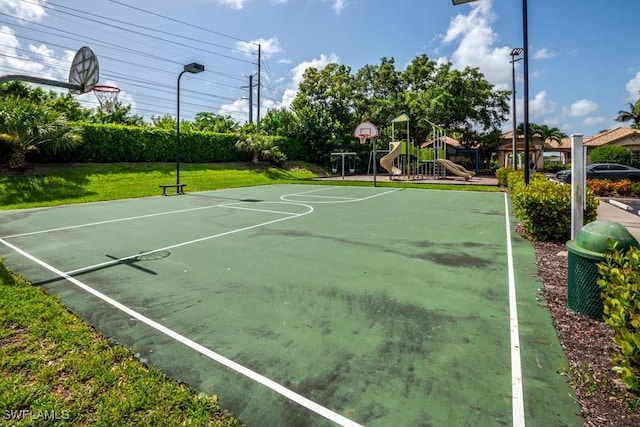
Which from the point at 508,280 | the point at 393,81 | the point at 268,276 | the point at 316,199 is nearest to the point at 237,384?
the point at 268,276

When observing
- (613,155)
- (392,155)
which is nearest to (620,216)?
(392,155)

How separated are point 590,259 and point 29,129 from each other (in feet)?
67.5

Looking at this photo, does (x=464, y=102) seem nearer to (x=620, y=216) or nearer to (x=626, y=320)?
(x=620, y=216)

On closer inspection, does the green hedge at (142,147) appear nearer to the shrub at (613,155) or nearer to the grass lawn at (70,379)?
the grass lawn at (70,379)

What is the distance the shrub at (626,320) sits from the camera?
1.90m

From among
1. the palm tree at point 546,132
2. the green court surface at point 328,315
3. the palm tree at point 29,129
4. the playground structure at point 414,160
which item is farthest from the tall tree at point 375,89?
the green court surface at point 328,315

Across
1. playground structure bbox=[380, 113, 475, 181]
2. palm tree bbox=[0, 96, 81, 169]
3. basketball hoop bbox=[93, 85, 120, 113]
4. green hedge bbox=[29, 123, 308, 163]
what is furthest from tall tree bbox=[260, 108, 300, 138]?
palm tree bbox=[0, 96, 81, 169]

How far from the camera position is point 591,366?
2871mm

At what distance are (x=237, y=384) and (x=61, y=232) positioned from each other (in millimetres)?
7935

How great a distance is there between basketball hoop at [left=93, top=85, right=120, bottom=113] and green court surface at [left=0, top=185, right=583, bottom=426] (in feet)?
104

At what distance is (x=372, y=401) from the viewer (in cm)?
249

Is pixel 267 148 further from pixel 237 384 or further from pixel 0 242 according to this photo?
pixel 237 384

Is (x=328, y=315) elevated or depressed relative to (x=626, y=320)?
depressed

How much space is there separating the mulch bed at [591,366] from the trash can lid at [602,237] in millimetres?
750
